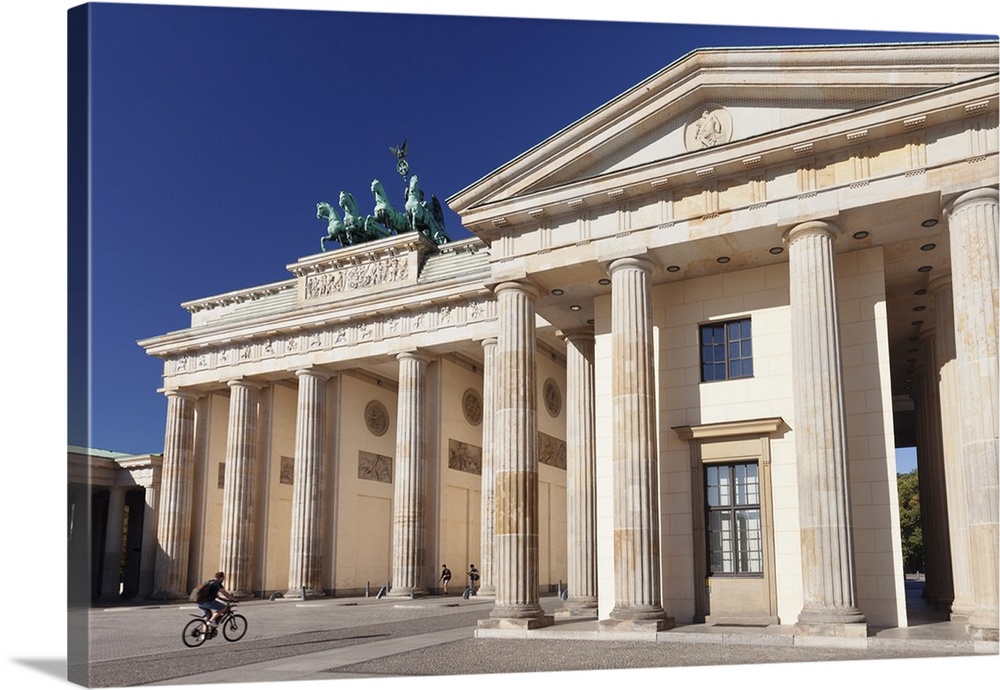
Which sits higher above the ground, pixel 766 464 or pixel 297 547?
pixel 766 464

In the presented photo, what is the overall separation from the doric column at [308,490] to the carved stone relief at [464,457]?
5340mm

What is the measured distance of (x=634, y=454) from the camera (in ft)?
63.1

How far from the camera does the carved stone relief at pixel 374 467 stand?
41406mm

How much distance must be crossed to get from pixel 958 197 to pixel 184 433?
34591mm

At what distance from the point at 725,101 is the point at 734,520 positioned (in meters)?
8.97

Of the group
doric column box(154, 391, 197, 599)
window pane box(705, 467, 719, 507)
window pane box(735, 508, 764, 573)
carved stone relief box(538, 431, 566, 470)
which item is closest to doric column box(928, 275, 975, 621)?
window pane box(735, 508, 764, 573)

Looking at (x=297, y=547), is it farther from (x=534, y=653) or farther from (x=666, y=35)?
(x=666, y=35)

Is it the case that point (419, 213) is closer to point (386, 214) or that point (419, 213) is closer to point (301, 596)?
point (386, 214)

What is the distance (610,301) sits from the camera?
2256 cm

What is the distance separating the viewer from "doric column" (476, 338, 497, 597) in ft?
107

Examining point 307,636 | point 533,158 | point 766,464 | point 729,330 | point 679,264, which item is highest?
point 533,158

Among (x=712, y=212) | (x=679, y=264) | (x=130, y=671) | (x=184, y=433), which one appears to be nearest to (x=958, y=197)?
(x=712, y=212)

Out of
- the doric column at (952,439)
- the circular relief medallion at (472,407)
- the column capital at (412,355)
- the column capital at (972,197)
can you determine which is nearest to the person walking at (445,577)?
the circular relief medallion at (472,407)

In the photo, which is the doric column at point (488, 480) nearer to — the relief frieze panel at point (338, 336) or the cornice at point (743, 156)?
the relief frieze panel at point (338, 336)
